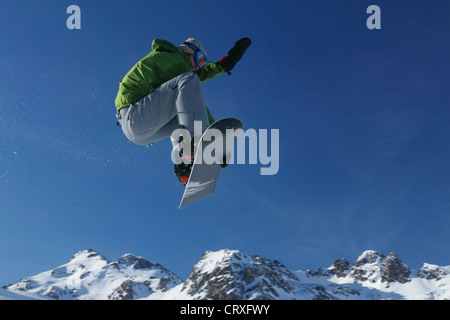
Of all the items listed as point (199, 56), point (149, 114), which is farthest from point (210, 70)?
point (149, 114)

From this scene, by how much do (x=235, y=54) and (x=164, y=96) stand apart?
162cm

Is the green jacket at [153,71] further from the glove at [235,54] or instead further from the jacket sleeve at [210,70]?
the glove at [235,54]

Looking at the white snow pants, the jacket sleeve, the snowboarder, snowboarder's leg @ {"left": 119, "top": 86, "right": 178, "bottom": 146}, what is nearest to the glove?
the jacket sleeve

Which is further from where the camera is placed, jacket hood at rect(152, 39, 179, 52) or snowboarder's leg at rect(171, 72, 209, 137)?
jacket hood at rect(152, 39, 179, 52)

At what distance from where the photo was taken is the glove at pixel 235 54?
20.1 ft

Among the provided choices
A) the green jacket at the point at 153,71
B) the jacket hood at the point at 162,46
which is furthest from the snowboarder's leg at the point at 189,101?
the jacket hood at the point at 162,46

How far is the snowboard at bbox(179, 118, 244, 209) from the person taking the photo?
5105 millimetres

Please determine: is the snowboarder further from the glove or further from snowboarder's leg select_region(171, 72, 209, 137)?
the glove

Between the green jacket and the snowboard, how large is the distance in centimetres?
113
